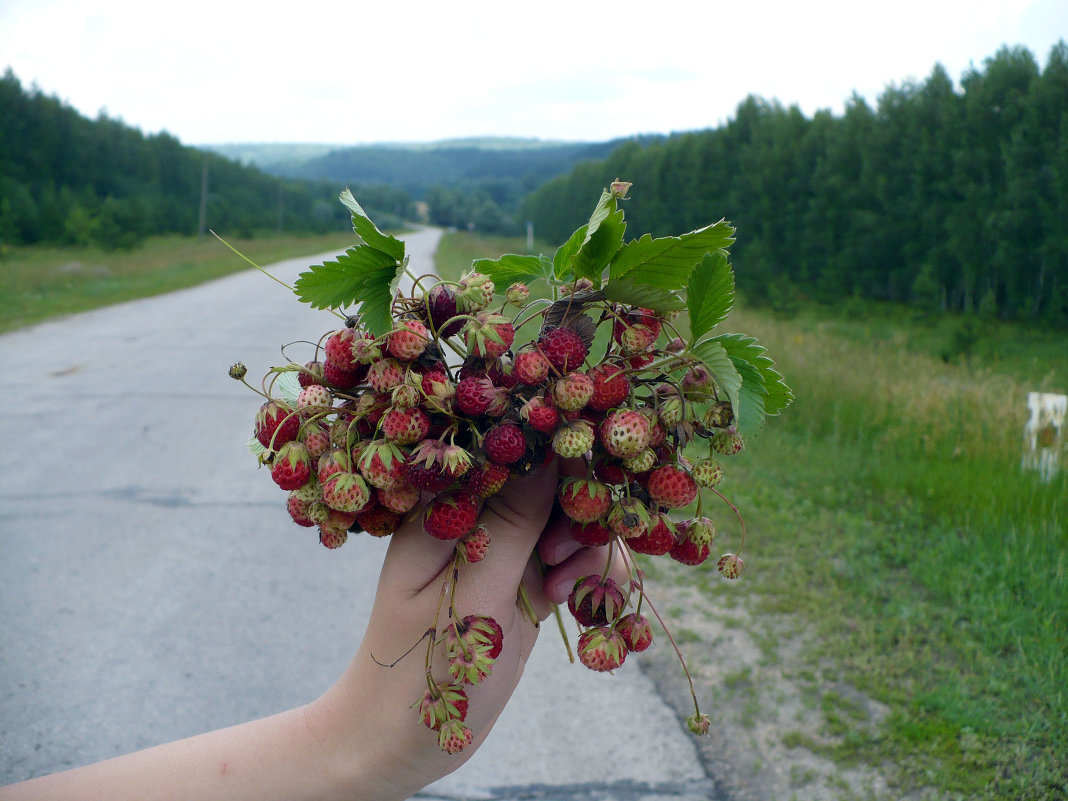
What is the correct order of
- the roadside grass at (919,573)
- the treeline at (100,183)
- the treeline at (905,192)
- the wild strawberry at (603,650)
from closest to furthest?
the wild strawberry at (603,650) → the roadside grass at (919,573) → the treeline at (905,192) → the treeline at (100,183)

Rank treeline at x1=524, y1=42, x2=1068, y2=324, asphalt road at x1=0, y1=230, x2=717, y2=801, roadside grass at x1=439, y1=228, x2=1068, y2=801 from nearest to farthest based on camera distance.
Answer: roadside grass at x1=439, y1=228, x2=1068, y2=801
asphalt road at x1=0, y1=230, x2=717, y2=801
treeline at x1=524, y1=42, x2=1068, y2=324

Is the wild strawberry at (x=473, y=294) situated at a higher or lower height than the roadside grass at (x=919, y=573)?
higher

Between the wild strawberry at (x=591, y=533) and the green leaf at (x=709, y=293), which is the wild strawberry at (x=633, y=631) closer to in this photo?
the wild strawberry at (x=591, y=533)

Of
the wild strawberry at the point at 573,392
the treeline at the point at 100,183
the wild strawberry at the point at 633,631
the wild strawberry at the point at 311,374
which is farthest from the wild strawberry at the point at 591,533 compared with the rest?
the treeline at the point at 100,183

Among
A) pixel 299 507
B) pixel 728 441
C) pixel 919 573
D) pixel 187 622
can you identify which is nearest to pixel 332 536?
pixel 299 507

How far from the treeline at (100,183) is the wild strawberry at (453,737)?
42262 mm

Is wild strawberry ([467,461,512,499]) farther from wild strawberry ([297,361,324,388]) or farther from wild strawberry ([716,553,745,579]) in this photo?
wild strawberry ([716,553,745,579])

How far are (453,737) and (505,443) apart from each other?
1.33 feet

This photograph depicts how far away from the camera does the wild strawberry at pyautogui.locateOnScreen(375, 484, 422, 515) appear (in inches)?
43.0

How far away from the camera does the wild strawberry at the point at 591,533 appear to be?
47.0 inches

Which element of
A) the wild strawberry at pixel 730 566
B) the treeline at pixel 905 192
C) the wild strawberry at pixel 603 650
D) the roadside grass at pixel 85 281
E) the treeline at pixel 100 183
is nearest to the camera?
the wild strawberry at pixel 603 650

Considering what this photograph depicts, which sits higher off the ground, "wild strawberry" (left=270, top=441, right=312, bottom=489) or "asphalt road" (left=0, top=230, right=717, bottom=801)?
"wild strawberry" (left=270, top=441, right=312, bottom=489)

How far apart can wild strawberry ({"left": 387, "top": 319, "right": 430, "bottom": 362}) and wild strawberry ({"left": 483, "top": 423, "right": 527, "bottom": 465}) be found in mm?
149

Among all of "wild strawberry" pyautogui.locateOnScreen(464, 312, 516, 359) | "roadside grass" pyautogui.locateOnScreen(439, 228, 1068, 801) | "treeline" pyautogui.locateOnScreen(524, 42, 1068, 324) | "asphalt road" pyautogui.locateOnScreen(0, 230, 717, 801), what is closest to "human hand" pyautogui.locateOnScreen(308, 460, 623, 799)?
"wild strawberry" pyautogui.locateOnScreen(464, 312, 516, 359)
